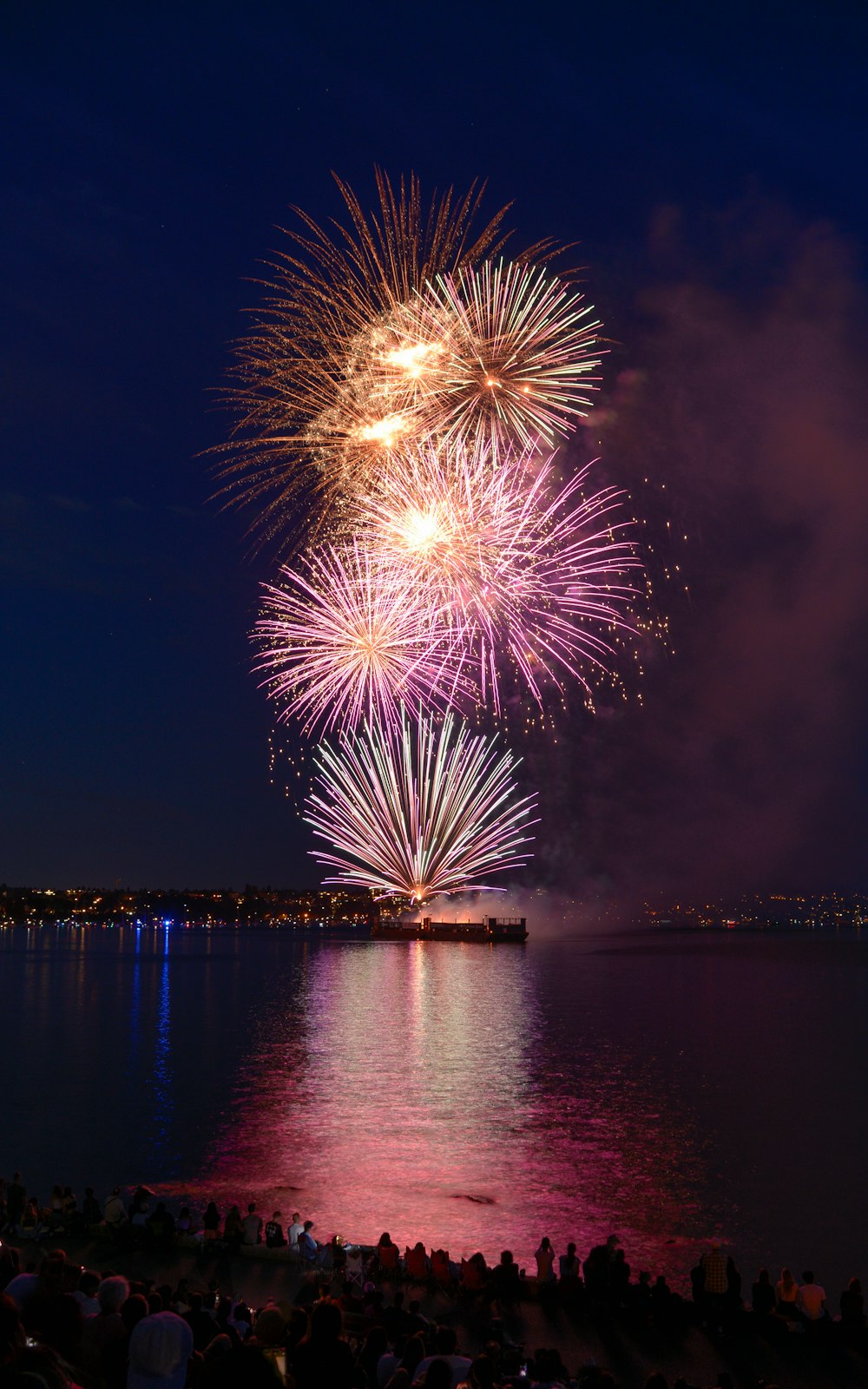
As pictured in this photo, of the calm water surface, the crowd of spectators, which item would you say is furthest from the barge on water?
the crowd of spectators

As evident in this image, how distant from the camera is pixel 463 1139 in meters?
32.4

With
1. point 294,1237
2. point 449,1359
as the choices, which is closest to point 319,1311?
point 449,1359

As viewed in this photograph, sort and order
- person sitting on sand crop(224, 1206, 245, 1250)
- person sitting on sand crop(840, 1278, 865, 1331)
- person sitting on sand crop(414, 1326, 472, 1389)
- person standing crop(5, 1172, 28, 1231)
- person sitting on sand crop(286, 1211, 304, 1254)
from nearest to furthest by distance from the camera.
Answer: person sitting on sand crop(414, 1326, 472, 1389)
person sitting on sand crop(840, 1278, 865, 1331)
person sitting on sand crop(224, 1206, 245, 1250)
person sitting on sand crop(286, 1211, 304, 1254)
person standing crop(5, 1172, 28, 1231)

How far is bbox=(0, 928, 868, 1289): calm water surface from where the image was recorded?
24.7 m

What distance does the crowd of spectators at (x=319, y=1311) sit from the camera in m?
5.49

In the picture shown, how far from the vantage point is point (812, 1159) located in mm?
31047

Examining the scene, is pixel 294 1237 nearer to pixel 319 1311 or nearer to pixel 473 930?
pixel 319 1311

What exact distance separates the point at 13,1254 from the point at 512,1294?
21.3 feet

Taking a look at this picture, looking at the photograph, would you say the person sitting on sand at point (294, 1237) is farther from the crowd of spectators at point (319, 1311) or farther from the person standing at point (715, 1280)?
the person standing at point (715, 1280)

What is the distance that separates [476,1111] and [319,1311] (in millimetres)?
33308

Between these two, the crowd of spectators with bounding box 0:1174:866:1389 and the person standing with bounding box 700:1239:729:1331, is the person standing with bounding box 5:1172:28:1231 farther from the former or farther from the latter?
the person standing with bounding box 700:1239:729:1331

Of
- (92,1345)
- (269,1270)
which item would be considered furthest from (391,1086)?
(92,1345)

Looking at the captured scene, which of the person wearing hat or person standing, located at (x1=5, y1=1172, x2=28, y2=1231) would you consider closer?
the person wearing hat

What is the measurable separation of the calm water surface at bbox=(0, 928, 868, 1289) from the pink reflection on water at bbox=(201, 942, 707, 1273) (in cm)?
11
